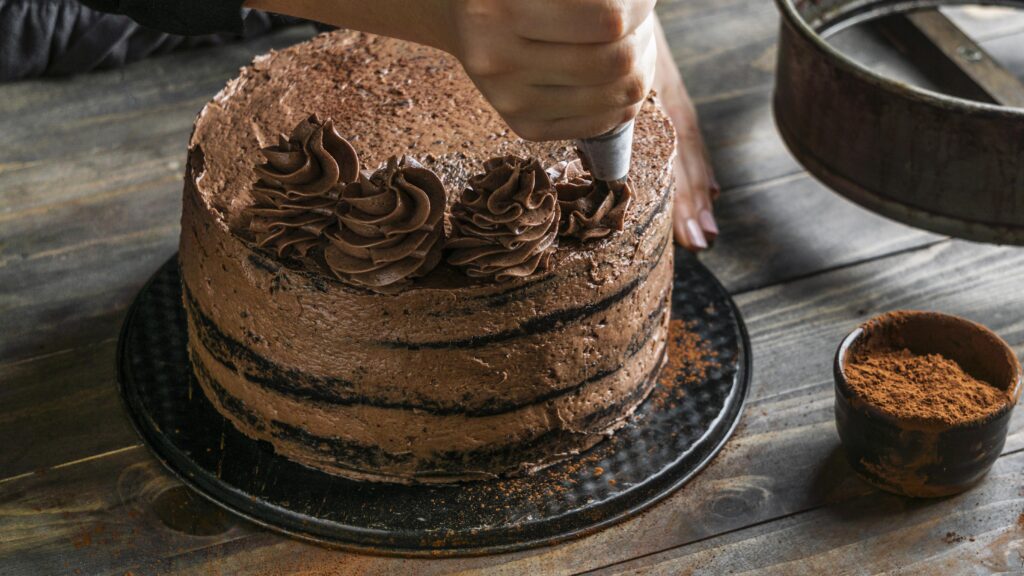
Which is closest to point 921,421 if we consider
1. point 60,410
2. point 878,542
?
point 878,542

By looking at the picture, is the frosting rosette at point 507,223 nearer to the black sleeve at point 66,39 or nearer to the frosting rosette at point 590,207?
the frosting rosette at point 590,207

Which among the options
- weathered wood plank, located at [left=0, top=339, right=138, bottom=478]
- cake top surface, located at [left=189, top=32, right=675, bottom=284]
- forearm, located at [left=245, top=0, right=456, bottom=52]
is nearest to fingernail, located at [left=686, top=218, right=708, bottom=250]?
cake top surface, located at [left=189, top=32, right=675, bottom=284]

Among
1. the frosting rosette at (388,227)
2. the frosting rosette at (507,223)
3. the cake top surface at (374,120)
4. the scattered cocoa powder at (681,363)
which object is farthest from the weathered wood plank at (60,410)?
the scattered cocoa powder at (681,363)

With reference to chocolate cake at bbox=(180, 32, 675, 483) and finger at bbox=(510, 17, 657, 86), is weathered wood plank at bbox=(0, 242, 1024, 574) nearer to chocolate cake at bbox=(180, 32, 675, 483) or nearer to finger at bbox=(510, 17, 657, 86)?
chocolate cake at bbox=(180, 32, 675, 483)

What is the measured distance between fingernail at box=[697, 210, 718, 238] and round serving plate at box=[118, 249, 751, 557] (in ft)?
1.02

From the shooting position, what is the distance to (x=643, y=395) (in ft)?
6.08

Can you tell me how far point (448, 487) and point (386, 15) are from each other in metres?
0.71

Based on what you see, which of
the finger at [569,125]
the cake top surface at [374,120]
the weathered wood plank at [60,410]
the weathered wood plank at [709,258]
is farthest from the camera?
the weathered wood plank at [709,258]

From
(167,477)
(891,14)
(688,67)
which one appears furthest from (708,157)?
(167,477)

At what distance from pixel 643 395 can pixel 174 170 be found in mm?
1182

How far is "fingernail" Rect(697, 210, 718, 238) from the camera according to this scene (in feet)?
7.31

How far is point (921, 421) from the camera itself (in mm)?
1619

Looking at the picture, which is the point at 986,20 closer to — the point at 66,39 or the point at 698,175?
the point at 698,175

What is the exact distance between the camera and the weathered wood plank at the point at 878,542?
5.37 ft
